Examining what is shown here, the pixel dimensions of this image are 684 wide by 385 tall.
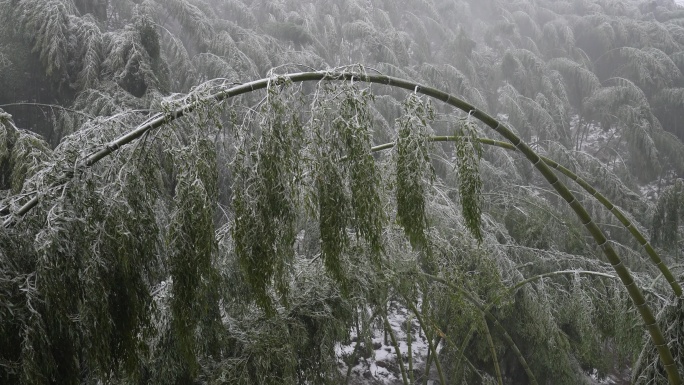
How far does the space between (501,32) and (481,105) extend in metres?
6.44

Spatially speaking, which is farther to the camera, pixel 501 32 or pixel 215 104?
pixel 501 32

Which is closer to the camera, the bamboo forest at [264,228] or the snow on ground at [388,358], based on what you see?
the bamboo forest at [264,228]

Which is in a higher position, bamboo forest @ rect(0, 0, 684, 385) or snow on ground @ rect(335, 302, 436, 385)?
bamboo forest @ rect(0, 0, 684, 385)

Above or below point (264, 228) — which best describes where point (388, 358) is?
below

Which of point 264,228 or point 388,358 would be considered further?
point 388,358

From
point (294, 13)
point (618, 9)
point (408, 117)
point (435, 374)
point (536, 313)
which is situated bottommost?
point (435, 374)

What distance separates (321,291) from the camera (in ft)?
11.2

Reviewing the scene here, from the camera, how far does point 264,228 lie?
1.55 m

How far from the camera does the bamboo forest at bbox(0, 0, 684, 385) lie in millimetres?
1572

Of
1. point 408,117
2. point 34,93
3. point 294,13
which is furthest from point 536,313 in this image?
point 294,13

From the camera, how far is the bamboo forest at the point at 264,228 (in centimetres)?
157

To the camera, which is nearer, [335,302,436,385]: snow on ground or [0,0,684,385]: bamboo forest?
[0,0,684,385]: bamboo forest

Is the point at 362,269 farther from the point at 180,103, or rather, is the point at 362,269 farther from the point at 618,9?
the point at 618,9

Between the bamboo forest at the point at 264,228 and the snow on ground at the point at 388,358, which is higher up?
the bamboo forest at the point at 264,228
